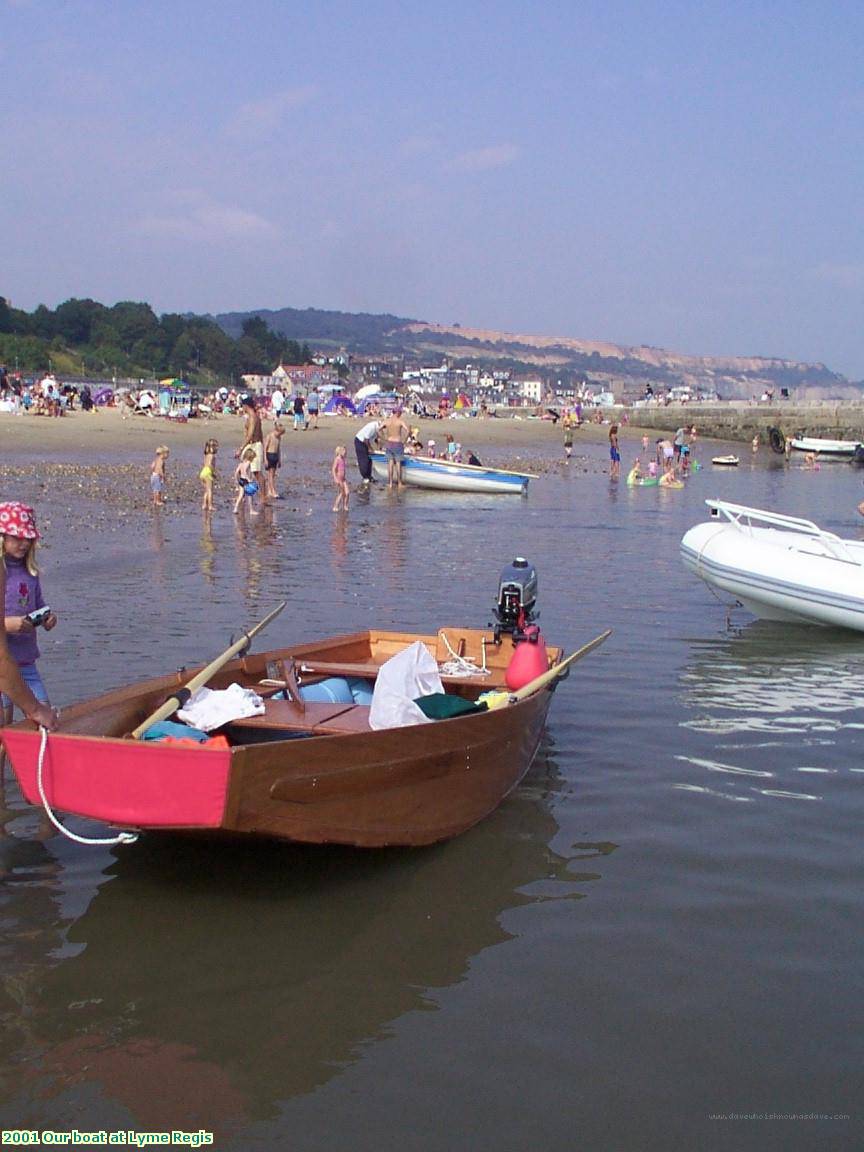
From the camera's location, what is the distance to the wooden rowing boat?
5000 mm

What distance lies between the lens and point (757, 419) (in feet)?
240

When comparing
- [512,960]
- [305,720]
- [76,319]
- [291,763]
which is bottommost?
[512,960]

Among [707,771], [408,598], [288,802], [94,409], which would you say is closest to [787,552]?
[408,598]

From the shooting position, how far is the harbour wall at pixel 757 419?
6962 centimetres

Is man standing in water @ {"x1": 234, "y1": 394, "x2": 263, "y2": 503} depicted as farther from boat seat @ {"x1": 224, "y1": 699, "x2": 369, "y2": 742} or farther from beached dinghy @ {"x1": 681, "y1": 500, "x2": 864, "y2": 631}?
boat seat @ {"x1": 224, "y1": 699, "x2": 369, "y2": 742}

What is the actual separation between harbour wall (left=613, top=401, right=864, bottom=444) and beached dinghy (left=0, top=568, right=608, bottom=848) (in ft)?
213

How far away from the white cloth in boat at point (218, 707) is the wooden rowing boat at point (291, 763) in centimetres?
9

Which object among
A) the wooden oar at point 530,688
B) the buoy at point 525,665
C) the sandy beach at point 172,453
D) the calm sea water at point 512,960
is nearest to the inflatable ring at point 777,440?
the sandy beach at point 172,453

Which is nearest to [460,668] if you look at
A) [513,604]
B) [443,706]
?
[513,604]

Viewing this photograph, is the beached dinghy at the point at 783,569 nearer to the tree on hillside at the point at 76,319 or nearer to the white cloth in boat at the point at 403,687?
the white cloth in boat at the point at 403,687

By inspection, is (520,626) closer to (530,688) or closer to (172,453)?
(530,688)

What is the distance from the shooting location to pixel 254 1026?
181 inches

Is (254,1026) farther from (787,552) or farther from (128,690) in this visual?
(787,552)

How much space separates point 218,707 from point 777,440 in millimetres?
66340
